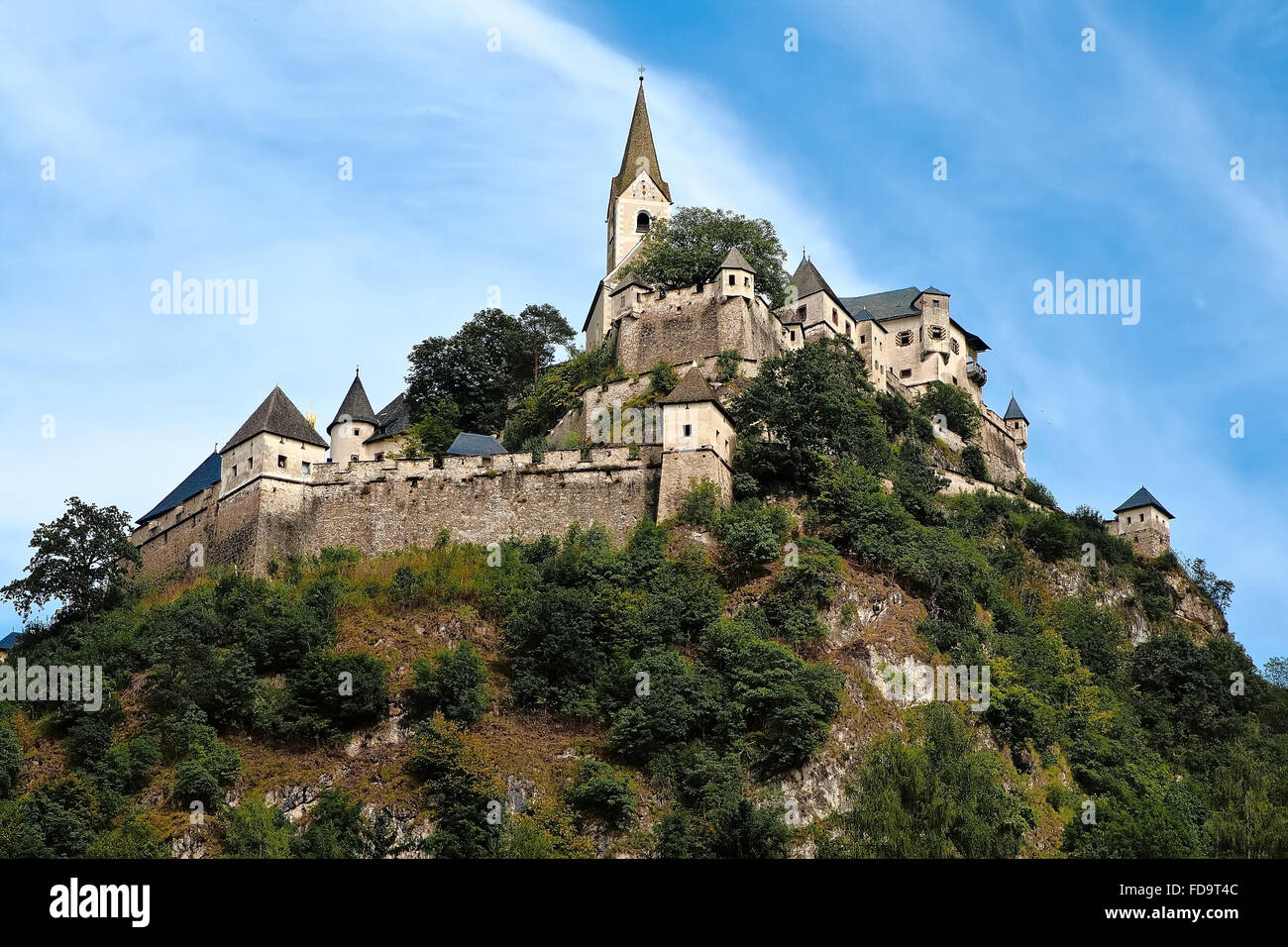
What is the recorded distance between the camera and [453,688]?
4619 cm

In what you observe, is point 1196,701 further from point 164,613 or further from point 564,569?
point 164,613

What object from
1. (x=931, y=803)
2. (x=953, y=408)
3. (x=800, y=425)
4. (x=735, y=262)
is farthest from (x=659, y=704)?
(x=953, y=408)

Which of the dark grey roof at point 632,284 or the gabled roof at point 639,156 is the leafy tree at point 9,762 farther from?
the gabled roof at point 639,156

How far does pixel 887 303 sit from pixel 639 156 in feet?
49.3

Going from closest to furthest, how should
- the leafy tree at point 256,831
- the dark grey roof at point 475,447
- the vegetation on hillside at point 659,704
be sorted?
the leafy tree at point 256,831 → the vegetation on hillside at point 659,704 → the dark grey roof at point 475,447

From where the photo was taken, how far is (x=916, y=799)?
140ft

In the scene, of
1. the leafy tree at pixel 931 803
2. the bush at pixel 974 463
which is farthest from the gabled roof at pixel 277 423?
the bush at pixel 974 463

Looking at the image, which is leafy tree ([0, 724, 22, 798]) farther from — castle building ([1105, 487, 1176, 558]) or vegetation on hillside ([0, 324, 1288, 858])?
castle building ([1105, 487, 1176, 558])

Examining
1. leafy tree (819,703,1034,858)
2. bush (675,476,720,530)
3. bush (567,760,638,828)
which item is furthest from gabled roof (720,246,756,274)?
bush (567,760,638,828)

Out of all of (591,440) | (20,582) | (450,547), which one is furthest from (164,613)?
(591,440)

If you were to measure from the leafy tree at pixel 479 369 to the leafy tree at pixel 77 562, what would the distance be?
16722mm

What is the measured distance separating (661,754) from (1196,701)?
21.7 meters

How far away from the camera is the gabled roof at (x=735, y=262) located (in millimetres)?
67625

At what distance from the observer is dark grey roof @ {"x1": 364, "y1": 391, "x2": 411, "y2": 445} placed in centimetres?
6931
